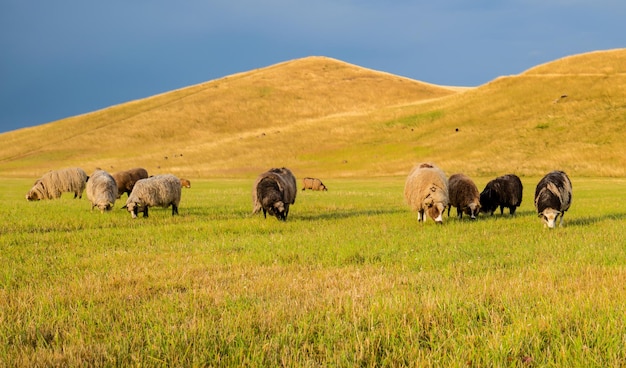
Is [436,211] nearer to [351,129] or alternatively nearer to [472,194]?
[472,194]

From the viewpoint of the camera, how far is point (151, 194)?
55.4 ft

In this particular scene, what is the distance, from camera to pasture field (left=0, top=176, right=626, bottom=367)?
4164 millimetres

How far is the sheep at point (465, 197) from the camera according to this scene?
52.7 ft

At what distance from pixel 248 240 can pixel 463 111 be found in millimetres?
73212

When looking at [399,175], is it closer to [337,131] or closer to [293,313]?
[337,131]

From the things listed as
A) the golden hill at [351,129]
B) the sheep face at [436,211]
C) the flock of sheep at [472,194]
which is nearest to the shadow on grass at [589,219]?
the flock of sheep at [472,194]

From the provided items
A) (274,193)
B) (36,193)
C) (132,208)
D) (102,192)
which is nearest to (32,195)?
(36,193)

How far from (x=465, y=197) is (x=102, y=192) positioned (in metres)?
13.5

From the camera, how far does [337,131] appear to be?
3191 inches

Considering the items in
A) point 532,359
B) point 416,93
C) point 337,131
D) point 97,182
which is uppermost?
point 416,93

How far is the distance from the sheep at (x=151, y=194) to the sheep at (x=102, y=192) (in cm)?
212

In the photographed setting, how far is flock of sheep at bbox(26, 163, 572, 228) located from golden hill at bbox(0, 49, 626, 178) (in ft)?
118

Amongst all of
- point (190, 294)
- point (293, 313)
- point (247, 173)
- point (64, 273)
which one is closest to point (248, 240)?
point (64, 273)

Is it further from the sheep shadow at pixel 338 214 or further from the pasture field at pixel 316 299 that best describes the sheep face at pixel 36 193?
the sheep shadow at pixel 338 214
